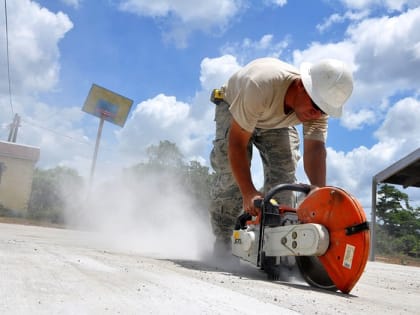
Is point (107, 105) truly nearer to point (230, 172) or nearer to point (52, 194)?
point (52, 194)

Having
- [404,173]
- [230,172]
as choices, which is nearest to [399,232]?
[404,173]

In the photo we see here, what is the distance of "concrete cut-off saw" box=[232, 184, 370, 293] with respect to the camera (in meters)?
2.32

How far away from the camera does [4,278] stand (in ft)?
5.41

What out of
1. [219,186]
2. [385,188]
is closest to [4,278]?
[219,186]

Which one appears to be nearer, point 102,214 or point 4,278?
point 4,278

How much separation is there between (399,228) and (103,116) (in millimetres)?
11631

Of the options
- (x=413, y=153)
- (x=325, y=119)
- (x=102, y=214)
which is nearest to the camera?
(x=325, y=119)

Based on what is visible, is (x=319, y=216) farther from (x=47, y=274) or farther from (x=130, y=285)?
(x=47, y=274)

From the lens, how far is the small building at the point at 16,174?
1998 cm

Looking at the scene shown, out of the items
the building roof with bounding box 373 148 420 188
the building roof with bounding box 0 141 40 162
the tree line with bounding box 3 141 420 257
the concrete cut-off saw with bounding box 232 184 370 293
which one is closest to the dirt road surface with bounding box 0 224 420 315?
the concrete cut-off saw with bounding box 232 184 370 293

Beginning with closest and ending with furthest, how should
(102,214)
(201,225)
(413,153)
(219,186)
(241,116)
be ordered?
(241,116) → (219,186) → (201,225) → (413,153) → (102,214)

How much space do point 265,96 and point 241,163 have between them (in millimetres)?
546

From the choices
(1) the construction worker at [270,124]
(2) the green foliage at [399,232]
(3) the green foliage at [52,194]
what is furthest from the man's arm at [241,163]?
(3) the green foliage at [52,194]

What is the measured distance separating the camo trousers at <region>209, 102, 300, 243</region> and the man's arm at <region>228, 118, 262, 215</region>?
709mm
